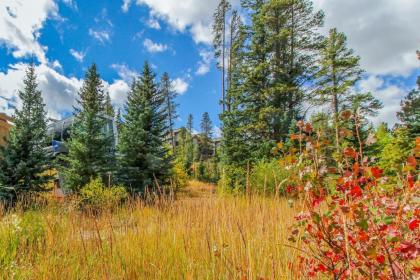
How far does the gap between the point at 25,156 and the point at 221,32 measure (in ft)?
49.4

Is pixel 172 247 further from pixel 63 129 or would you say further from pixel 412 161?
pixel 63 129

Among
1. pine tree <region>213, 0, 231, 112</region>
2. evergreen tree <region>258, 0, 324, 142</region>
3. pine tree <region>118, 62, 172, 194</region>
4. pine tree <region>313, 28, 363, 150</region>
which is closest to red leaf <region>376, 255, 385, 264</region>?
pine tree <region>118, 62, 172, 194</region>

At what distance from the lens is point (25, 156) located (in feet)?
25.1

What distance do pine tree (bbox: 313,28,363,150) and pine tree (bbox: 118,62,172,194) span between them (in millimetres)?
9498

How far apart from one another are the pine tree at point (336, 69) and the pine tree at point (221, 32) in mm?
6527

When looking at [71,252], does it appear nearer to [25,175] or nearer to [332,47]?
[25,175]

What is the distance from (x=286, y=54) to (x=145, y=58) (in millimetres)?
8476

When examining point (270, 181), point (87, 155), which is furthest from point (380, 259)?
point (87, 155)

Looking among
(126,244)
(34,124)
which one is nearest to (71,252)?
(126,244)

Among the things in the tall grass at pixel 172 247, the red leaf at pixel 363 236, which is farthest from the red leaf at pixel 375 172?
the tall grass at pixel 172 247

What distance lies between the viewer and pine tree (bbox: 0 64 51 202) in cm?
722

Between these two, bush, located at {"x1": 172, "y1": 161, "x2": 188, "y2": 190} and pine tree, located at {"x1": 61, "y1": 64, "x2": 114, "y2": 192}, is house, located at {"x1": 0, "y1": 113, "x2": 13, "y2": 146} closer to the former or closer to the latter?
pine tree, located at {"x1": 61, "y1": 64, "x2": 114, "y2": 192}

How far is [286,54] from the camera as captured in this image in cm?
1479

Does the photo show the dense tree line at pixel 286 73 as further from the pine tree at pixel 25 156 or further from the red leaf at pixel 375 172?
the red leaf at pixel 375 172
